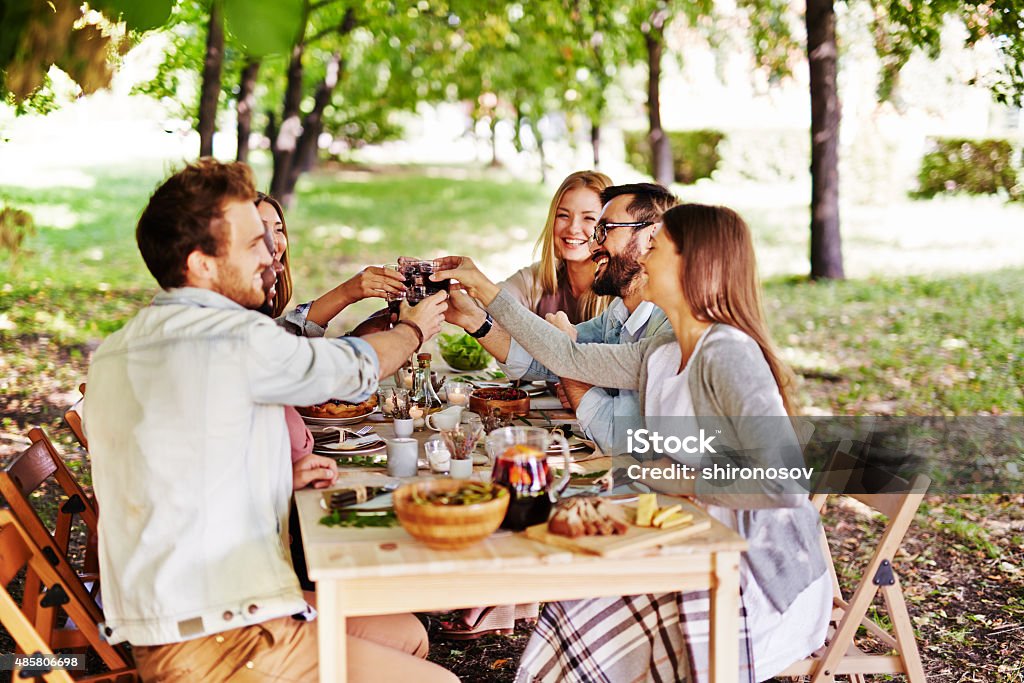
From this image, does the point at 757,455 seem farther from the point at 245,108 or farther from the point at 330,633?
the point at 245,108

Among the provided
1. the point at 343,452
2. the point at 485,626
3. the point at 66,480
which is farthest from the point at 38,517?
the point at 485,626

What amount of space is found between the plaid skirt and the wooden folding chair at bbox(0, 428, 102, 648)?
4.37 feet

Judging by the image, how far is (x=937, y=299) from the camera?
436 inches

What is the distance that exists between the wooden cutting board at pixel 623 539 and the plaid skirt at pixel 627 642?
316 millimetres

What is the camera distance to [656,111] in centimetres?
1496

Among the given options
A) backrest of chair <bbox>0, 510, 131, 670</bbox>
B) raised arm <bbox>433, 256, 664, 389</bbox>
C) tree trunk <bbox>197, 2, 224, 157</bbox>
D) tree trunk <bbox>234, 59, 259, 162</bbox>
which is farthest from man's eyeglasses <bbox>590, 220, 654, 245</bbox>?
tree trunk <bbox>234, 59, 259, 162</bbox>

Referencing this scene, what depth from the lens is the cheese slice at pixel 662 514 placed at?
94.3 inches

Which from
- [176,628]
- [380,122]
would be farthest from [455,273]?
[380,122]

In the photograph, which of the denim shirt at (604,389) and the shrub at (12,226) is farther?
the shrub at (12,226)

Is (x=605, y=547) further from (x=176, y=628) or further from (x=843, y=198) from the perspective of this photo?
(x=843, y=198)

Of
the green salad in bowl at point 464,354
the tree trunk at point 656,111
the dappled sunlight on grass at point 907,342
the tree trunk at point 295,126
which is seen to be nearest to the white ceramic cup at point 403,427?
the green salad in bowl at point 464,354

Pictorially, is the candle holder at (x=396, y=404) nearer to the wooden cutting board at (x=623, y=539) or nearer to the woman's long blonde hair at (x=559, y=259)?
the woman's long blonde hair at (x=559, y=259)

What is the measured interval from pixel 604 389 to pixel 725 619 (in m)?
1.28

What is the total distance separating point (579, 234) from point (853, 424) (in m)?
3.71
